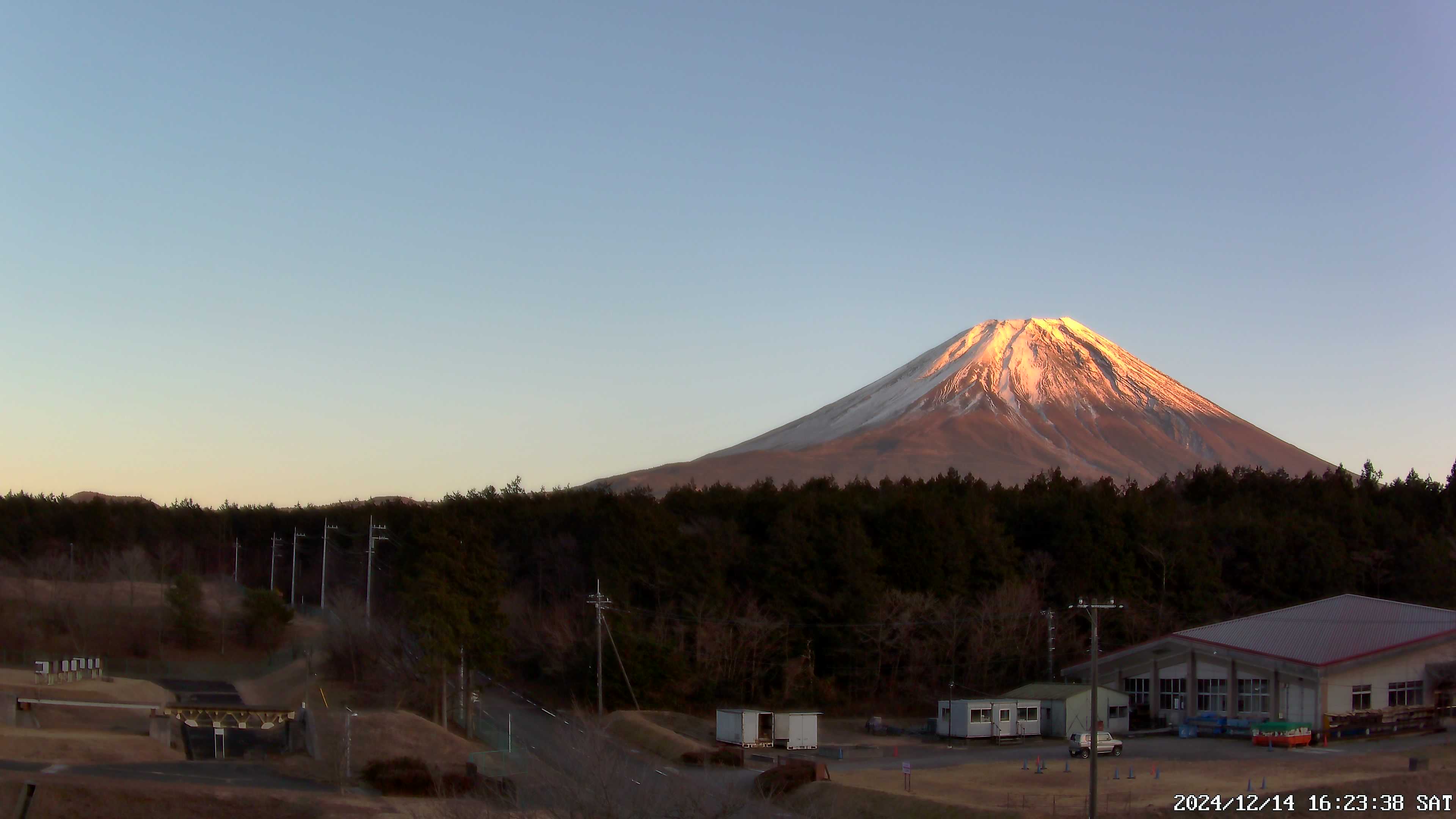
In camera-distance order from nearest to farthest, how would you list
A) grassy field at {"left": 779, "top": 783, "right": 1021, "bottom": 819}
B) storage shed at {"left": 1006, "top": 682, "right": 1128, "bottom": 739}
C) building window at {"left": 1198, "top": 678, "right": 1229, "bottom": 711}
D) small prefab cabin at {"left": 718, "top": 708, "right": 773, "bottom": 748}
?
grassy field at {"left": 779, "top": 783, "right": 1021, "bottom": 819} < small prefab cabin at {"left": 718, "top": 708, "right": 773, "bottom": 748} < storage shed at {"left": 1006, "top": 682, "right": 1128, "bottom": 739} < building window at {"left": 1198, "top": 678, "right": 1229, "bottom": 711}

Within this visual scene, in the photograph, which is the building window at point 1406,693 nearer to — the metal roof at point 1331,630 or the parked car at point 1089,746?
the metal roof at point 1331,630

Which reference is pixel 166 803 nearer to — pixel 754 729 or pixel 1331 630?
pixel 754 729

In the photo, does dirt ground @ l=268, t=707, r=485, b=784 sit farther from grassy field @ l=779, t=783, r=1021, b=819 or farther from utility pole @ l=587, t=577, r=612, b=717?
grassy field @ l=779, t=783, r=1021, b=819

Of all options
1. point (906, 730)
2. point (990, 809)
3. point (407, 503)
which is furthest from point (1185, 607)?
point (407, 503)

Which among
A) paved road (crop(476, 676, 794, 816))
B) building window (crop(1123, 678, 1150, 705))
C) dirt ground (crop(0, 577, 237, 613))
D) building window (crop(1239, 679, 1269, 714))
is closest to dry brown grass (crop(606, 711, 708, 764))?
paved road (crop(476, 676, 794, 816))

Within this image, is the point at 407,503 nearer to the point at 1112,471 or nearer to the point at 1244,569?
the point at 1244,569

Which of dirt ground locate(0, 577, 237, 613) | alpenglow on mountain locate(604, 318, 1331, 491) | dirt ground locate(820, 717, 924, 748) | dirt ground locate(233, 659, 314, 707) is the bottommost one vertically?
dirt ground locate(820, 717, 924, 748)

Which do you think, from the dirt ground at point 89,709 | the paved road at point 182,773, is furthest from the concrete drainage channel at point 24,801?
the dirt ground at point 89,709

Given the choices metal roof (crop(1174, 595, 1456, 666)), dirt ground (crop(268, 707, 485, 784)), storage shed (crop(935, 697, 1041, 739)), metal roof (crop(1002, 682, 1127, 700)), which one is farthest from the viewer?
metal roof (crop(1002, 682, 1127, 700))
